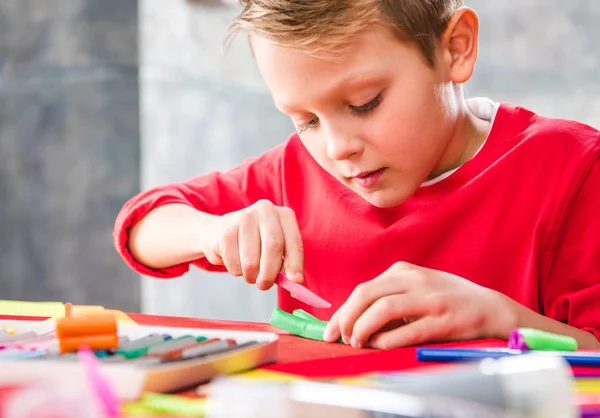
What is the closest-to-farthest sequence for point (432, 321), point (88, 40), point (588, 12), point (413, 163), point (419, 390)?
point (419, 390), point (432, 321), point (413, 163), point (588, 12), point (88, 40)

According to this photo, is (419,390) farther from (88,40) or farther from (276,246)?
(88,40)

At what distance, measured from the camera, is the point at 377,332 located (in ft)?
1.96

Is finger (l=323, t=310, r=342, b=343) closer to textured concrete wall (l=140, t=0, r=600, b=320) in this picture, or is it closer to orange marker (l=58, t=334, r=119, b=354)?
orange marker (l=58, t=334, r=119, b=354)

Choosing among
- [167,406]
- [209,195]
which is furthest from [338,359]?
[209,195]

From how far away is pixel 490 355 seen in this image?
0.48 metres

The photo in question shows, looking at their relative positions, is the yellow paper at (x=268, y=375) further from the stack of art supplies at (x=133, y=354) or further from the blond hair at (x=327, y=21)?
the blond hair at (x=327, y=21)

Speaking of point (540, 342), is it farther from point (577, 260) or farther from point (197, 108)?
point (197, 108)

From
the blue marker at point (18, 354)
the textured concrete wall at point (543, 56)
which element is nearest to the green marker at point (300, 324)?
the blue marker at point (18, 354)

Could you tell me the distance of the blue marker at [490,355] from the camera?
0.47 metres

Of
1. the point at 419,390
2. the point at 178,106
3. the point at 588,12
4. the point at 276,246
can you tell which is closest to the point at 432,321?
the point at 276,246

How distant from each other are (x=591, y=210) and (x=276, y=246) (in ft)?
1.05

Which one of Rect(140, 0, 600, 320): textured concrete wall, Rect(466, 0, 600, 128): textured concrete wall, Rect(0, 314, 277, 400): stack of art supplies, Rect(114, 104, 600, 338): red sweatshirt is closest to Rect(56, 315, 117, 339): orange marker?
Rect(0, 314, 277, 400): stack of art supplies

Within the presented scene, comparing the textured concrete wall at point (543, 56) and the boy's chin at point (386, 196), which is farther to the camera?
the textured concrete wall at point (543, 56)

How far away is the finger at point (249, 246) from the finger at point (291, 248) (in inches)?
0.8
